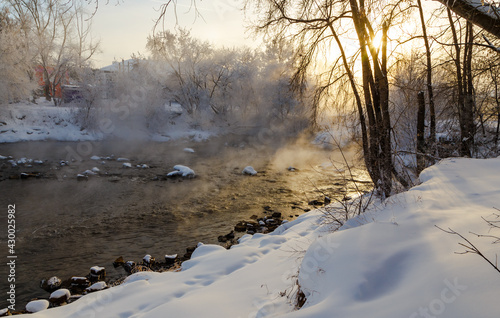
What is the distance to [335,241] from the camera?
3326mm

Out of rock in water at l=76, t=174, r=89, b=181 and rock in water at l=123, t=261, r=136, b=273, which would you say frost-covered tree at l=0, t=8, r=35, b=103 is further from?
rock in water at l=123, t=261, r=136, b=273

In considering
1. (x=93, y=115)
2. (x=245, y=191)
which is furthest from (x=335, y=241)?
(x=93, y=115)

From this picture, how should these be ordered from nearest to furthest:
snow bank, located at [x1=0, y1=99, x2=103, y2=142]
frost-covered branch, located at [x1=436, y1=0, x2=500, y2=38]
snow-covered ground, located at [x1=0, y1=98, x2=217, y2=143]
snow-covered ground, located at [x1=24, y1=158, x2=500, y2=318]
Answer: snow-covered ground, located at [x1=24, y1=158, x2=500, y2=318] < frost-covered branch, located at [x1=436, y1=0, x2=500, y2=38] < snow bank, located at [x1=0, y1=99, x2=103, y2=142] < snow-covered ground, located at [x1=0, y1=98, x2=217, y2=143]

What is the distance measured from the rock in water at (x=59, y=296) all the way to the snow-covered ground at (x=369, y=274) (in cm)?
121

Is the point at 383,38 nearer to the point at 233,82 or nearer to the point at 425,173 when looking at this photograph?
the point at 425,173

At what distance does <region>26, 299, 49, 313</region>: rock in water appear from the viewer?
193 inches

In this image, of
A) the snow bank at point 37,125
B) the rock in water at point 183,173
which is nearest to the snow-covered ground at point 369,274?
the rock in water at point 183,173

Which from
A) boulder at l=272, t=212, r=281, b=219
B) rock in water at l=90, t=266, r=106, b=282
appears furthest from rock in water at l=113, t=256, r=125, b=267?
boulder at l=272, t=212, r=281, b=219

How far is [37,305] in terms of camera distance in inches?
195

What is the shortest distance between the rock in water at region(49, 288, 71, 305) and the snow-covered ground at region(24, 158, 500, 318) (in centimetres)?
121

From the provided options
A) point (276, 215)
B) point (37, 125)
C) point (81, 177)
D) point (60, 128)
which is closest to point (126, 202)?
point (81, 177)

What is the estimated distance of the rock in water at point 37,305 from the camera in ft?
16.1

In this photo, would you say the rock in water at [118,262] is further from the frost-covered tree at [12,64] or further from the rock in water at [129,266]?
the frost-covered tree at [12,64]

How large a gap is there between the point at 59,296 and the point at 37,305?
37 centimetres
